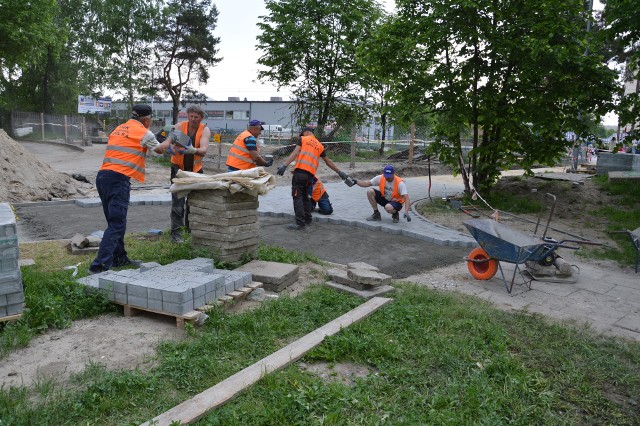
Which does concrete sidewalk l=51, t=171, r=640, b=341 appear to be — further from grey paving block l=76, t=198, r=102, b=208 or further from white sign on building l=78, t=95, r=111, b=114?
white sign on building l=78, t=95, r=111, b=114

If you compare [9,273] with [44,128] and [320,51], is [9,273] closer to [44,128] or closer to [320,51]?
[320,51]

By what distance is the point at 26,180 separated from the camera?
39.0 feet

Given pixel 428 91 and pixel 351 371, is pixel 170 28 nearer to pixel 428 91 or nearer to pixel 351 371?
pixel 428 91

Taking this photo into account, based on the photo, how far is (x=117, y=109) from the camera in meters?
46.8

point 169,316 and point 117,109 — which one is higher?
point 117,109

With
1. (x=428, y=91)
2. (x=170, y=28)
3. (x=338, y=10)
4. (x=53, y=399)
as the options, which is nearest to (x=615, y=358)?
(x=53, y=399)

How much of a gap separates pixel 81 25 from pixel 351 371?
4567 cm

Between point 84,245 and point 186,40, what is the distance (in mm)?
26396

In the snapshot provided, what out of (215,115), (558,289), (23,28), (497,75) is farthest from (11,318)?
(215,115)

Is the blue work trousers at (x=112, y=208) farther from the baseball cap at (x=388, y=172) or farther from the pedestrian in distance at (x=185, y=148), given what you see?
the baseball cap at (x=388, y=172)

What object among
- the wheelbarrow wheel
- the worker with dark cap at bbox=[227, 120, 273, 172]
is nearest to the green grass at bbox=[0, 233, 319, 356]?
the worker with dark cap at bbox=[227, 120, 273, 172]

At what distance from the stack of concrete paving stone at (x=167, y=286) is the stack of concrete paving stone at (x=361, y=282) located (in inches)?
41.6

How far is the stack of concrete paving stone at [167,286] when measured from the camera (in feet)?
14.6

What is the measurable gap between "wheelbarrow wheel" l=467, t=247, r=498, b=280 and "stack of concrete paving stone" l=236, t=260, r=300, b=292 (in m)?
2.22
